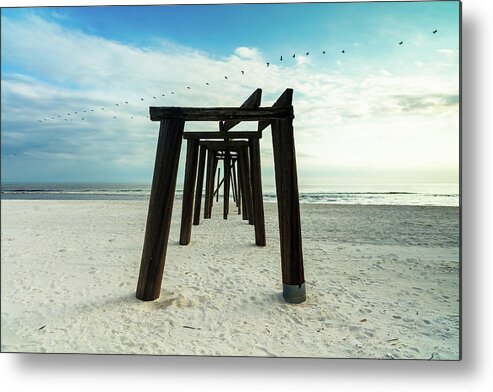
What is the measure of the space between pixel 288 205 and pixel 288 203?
0.06 feet

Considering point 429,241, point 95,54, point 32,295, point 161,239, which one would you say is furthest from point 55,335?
point 429,241

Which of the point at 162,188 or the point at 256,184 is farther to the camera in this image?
the point at 256,184

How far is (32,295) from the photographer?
297cm

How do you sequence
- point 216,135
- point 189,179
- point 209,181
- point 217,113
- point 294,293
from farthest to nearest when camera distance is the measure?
point 209,181 < point 189,179 < point 216,135 < point 294,293 < point 217,113

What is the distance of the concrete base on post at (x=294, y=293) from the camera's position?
290 centimetres

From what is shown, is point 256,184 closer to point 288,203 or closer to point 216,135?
point 216,135

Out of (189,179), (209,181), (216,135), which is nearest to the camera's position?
(216,135)

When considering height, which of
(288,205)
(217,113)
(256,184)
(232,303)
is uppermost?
(217,113)

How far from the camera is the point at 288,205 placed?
A: 2.80 metres

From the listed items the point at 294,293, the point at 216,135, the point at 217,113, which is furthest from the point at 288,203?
the point at 216,135

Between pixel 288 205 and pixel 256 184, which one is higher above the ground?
pixel 256 184

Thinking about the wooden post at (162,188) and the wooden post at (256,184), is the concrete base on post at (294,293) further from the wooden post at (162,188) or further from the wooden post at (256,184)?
the wooden post at (256,184)

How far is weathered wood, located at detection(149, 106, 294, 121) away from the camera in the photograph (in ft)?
8.82

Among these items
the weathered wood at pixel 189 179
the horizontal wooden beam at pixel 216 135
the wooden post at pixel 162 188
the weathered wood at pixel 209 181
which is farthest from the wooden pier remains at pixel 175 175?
the weathered wood at pixel 209 181
